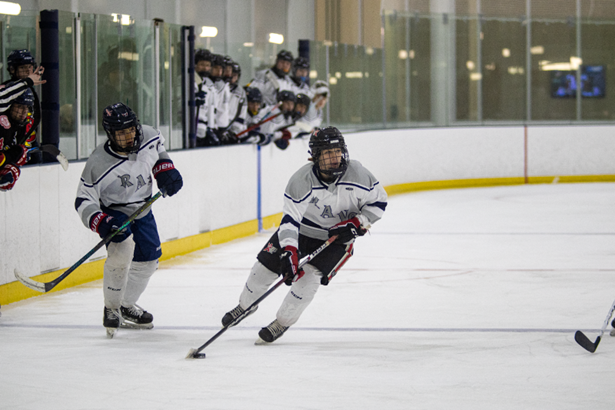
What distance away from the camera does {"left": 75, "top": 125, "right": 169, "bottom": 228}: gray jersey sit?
4.07 metres

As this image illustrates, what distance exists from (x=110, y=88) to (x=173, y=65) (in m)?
0.99

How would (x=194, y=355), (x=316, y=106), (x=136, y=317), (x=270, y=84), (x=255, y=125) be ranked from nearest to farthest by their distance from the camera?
(x=194, y=355)
(x=136, y=317)
(x=255, y=125)
(x=270, y=84)
(x=316, y=106)

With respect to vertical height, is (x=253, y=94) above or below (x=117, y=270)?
above

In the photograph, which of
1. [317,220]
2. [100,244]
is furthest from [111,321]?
[317,220]

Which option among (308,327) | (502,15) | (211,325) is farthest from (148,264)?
(502,15)

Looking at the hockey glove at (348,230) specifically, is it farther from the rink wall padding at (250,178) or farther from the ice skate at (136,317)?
the rink wall padding at (250,178)

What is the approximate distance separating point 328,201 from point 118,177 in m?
1.04

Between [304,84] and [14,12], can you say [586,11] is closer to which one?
[304,84]

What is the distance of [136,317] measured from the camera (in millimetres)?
4309

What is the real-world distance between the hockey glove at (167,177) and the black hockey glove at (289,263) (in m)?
0.75

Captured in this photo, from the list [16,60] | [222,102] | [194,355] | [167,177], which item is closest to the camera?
[194,355]

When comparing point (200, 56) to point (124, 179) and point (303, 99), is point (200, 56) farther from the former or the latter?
point (124, 179)

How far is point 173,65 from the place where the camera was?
7098mm

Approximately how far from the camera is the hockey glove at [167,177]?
4164mm
